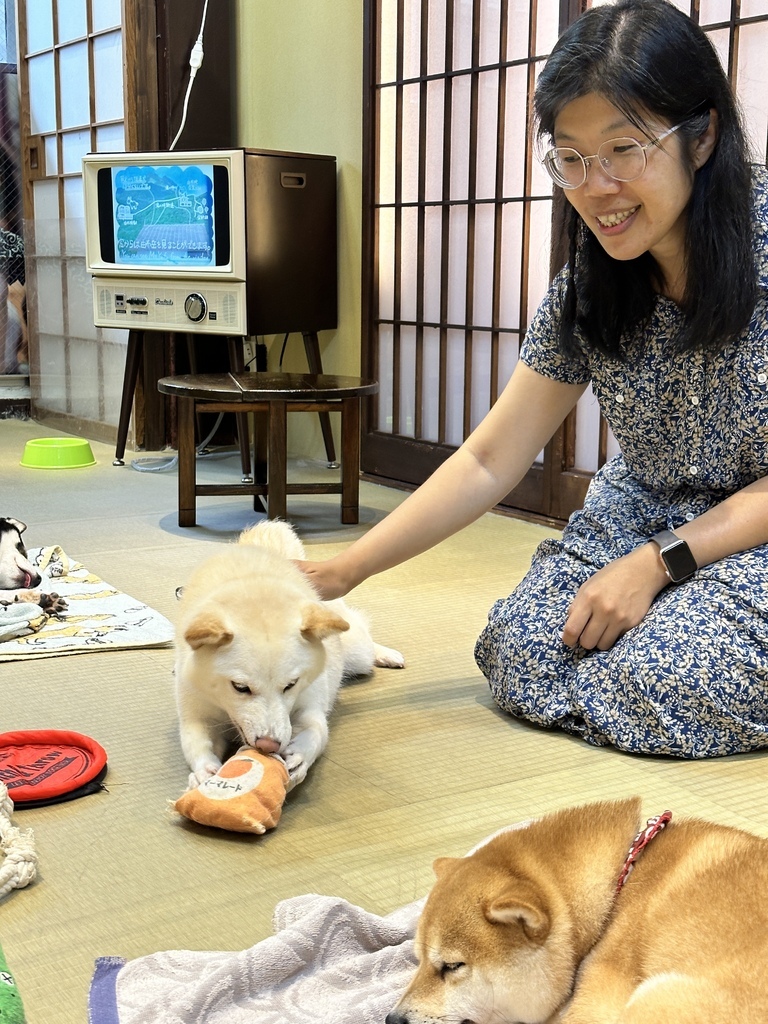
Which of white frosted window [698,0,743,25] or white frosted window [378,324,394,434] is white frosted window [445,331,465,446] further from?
white frosted window [698,0,743,25]

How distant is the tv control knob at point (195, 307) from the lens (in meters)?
4.41

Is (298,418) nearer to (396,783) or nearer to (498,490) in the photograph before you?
(498,490)

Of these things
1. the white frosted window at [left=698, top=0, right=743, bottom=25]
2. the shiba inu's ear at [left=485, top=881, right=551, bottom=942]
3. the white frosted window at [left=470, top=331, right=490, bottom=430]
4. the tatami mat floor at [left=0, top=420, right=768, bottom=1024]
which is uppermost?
the white frosted window at [left=698, top=0, right=743, bottom=25]

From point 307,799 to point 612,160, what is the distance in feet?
3.48

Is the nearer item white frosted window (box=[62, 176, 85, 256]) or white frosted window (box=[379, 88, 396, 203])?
white frosted window (box=[379, 88, 396, 203])

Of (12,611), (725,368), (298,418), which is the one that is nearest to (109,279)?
(298,418)

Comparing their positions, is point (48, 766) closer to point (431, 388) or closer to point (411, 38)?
point (431, 388)

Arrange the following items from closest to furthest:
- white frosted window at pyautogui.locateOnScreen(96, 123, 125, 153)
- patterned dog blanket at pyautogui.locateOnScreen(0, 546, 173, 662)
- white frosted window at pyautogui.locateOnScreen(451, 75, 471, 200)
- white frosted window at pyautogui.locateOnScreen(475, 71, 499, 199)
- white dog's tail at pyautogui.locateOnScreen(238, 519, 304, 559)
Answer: white dog's tail at pyautogui.locateOnScreen(238, 519, 304, 559)
patterned dog blanket at pyautogui.locateOnScreen(0, 546, 173, 662)
white frosted window at pyautogui.locateOnScreen(475, 71, 499, 199)
white frosted window at pyautogui.locateOnScreen(451, 75, 471, 200)
white frosted window at pyautogui.locateOnScreen(96, 123, 125, 153)

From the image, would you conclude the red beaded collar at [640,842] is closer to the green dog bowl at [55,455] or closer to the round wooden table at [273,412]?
the round wooden table at [273,412]

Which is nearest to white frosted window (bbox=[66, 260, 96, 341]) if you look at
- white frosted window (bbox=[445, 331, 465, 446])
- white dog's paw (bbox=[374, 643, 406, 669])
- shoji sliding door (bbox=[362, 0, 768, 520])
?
shoji sliding door (bbox=[362, 0, 768, 520])

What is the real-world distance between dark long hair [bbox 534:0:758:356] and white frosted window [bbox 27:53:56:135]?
4584 millimetres

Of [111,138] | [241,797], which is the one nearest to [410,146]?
[111,138]

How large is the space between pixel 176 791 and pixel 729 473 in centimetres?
106

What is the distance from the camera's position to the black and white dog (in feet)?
8.71
